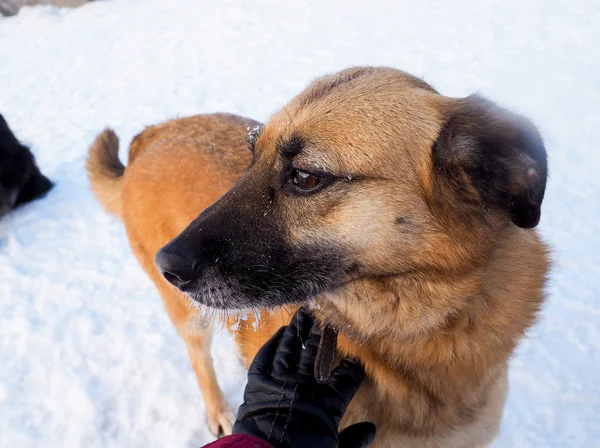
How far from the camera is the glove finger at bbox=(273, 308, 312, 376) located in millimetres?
1964

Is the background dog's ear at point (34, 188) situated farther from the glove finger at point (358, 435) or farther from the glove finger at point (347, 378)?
the glove finger at point (358, 435)

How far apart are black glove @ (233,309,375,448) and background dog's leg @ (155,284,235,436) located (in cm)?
100

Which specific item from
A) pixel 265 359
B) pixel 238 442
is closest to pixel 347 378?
pixel 265 359

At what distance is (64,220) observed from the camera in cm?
511


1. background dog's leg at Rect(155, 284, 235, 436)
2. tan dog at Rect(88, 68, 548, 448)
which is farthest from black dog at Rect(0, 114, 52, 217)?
tan dog at Rect(88, 68, 548, 448)

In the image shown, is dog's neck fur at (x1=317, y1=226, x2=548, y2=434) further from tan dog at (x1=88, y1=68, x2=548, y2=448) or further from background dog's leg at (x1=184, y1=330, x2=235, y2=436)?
background dog's leg at (x1=184, y1=330, x2=235, y2=436)

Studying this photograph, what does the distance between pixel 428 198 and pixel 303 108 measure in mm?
629

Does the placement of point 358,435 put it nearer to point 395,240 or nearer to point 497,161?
point 395,240

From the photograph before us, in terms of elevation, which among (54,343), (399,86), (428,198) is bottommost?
(54,343)

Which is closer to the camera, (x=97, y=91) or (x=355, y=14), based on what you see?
(x=97, y=91)

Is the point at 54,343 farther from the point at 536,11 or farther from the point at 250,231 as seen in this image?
the point at 536,11

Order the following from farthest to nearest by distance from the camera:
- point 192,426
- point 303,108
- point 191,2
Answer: point 191,2 < point 192,426 < point 303,108

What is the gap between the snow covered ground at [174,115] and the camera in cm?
314

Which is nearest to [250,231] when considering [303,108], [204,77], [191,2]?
[303,108]
